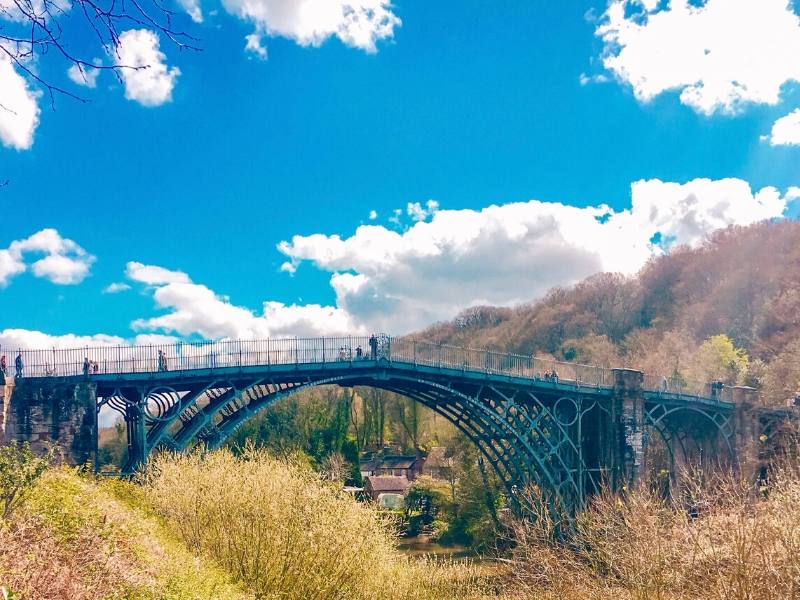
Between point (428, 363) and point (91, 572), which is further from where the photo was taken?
point (428, 363)

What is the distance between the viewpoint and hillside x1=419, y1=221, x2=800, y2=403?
4956 centimetres

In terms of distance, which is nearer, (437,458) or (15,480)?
(15,480)

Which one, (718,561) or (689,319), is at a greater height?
(689,319)

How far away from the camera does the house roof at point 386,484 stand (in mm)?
54494

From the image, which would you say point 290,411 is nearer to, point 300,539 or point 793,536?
point 300,539

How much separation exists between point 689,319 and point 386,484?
29031mm

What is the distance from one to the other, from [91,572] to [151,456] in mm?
12982

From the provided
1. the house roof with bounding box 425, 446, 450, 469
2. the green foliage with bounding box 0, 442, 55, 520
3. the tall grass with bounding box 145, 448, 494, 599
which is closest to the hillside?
the house roof with bounding box 425, 446, 450, 469

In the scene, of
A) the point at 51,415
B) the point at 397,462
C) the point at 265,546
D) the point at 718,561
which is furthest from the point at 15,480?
the point at 397,462

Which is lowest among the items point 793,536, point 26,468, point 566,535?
point 566,535

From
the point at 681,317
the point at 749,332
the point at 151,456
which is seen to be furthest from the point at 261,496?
the point at 681,317

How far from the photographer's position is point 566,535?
1320 inches

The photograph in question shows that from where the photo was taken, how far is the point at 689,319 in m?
62.9

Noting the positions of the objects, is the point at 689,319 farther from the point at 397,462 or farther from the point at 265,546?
the point at 265,546
